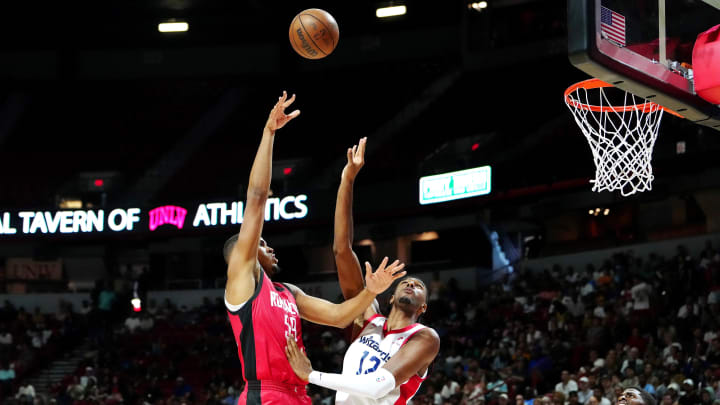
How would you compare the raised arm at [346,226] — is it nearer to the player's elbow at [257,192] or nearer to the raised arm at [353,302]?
the raised arm at [353,302]

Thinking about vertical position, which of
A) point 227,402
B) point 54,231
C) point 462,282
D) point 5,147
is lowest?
point 227,402

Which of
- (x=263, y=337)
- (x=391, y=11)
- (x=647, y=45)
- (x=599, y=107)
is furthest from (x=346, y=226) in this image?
(x=391, y=11)

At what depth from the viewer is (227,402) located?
15922 millimetres

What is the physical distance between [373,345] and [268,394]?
0.69 meters

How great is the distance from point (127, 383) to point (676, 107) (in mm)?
14354

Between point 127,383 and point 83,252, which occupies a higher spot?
point 83,252

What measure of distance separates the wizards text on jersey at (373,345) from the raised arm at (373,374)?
17 centimetres

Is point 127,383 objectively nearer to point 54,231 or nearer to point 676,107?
point 54,231

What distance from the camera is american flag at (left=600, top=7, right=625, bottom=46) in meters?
5.56

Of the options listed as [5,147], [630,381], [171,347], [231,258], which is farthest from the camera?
[5,147]

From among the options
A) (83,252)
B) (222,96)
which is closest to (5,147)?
(83,252)

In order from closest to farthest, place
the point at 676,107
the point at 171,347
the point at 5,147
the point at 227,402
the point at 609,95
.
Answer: the point at 676,107 < the point at 609,95 < the point at 227,402 < the point at 171,347 < the point at 5,147

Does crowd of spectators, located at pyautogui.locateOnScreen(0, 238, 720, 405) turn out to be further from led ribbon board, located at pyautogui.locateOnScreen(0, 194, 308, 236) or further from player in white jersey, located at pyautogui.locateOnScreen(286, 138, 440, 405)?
player in white jersey, located at pyautogui.locateOnScreen(286, 138, 440, 405)

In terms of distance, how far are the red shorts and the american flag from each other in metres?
2.76
